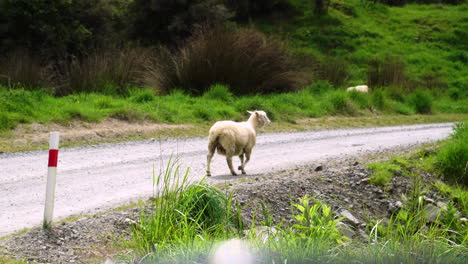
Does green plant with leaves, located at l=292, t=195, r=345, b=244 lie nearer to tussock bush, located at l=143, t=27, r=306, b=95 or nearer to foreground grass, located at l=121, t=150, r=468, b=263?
foreground grass, located at l=121, t=150, r=468, b=263

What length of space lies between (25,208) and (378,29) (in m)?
34.2

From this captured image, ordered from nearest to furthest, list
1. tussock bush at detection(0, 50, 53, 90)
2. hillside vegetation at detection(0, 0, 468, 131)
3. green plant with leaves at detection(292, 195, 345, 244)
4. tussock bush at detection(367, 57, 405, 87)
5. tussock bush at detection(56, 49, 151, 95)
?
green plant with leaves at detection(292, 195, 345, 244)
hillside vegetation at detection(0, 0, 468, 131)
tussock bush at detection(0, 50, 53, 90)
tussock bush at detection(56, 49, 151, 95)
tussock bush at detection(367, 57, 405, 87)

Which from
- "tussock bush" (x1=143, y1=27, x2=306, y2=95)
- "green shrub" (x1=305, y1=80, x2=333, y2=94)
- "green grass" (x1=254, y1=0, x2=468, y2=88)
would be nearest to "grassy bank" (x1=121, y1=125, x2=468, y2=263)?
"tussock bush" (x1=143, y1=27, x2=306, y2=95)

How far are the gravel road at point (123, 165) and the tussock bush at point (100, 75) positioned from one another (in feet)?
16.3

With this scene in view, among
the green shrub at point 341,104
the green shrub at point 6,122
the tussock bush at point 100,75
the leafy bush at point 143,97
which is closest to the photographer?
the green shrub at point 6,122

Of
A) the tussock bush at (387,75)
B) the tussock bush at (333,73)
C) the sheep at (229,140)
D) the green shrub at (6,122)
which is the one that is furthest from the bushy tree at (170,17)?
the sheep at (229,140)

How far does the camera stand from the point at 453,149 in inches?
390

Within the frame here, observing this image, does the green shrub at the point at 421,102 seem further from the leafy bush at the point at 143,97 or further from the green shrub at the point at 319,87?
the leafy bush at the point at 143,97

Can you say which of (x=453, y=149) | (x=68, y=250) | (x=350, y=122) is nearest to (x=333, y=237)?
(x=68, y=250)

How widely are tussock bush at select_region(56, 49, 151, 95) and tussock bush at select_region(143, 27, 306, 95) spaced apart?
1094 mm

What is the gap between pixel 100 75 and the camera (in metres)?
17.0

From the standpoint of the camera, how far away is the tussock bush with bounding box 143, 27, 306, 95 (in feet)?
59.9

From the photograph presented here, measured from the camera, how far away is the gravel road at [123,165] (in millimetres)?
6887

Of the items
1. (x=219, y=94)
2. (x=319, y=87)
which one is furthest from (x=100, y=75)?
(x=319, y=87)
